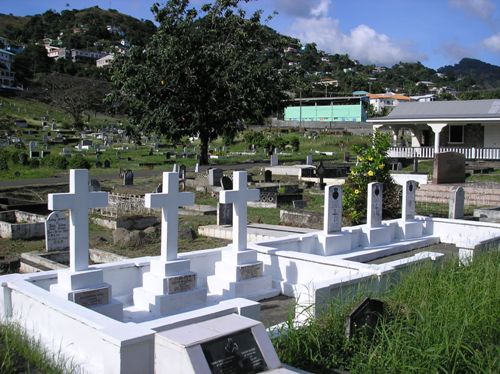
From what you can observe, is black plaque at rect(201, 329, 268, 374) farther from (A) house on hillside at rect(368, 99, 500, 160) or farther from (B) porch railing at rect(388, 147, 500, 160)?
(A) house on hillside at rect(368, 99, 500, 160)

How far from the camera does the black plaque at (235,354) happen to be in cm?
421

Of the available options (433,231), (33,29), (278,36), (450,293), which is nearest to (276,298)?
(450,293)

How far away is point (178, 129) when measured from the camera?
3438cm

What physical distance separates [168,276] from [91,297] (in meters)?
1.08

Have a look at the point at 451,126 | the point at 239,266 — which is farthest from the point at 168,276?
the point at 451,126

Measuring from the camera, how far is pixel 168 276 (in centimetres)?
763

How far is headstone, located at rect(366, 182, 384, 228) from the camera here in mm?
11383

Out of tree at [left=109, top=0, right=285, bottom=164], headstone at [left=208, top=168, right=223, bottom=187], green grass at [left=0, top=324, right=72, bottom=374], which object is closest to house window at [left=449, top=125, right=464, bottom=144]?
tree at [left=109, top=0, right=285, bottom=164]

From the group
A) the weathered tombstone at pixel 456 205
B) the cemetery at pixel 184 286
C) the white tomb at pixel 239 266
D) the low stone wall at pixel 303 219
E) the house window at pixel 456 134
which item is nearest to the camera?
the cemetery at pixel 184 286

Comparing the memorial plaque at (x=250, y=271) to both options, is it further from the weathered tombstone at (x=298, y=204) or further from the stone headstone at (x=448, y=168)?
the stone headstone at (x=448, y=168)

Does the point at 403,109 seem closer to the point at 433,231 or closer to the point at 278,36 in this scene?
the point at 278,36

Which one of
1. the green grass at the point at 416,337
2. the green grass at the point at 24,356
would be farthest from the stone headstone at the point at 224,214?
the green grass at the point at 24,356

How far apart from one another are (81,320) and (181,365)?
56.3 inches

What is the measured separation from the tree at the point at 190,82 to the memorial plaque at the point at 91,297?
2714 cm
